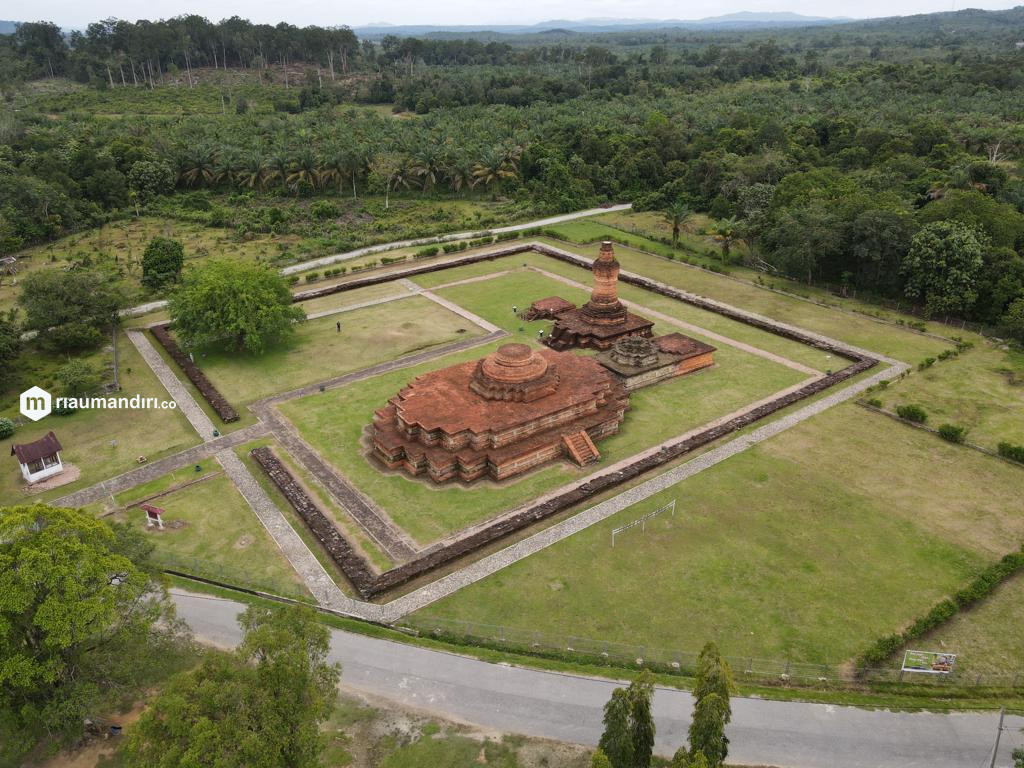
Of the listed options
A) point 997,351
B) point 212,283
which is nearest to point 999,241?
point 997,351

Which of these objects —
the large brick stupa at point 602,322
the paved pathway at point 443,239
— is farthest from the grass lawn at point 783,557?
the paved pathway at point 443,239

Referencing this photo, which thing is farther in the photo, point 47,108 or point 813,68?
point 813,68

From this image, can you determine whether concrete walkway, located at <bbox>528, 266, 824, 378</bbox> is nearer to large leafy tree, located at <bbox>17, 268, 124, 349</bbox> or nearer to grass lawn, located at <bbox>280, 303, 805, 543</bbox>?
grass lawn, located at <bbox>280, 303, 805, 543</bbox>

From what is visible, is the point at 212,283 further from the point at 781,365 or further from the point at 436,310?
the point at 781,365

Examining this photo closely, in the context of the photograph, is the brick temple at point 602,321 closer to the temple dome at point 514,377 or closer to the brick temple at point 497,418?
the brick temple at point 497,418

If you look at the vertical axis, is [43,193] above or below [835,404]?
above

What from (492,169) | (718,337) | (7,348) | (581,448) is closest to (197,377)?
(7,348)

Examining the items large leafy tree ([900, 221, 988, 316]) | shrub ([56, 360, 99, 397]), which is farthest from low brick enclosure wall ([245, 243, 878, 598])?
shrub ([56, 360, 99, 397])
